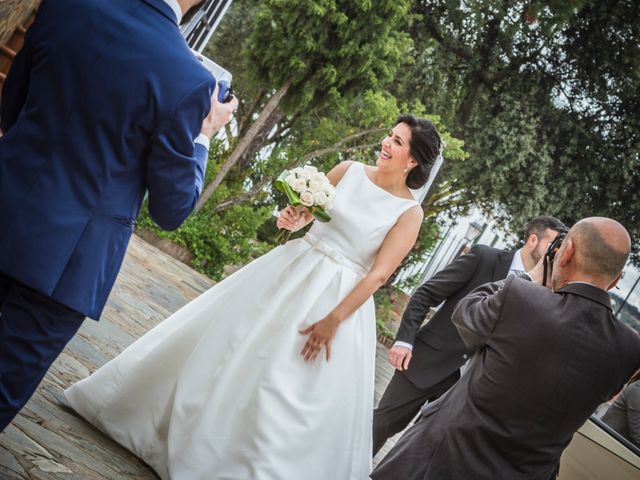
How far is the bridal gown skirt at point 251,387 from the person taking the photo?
3.06 meters

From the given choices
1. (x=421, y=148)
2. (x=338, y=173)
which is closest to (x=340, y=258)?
(x=338, y=173)

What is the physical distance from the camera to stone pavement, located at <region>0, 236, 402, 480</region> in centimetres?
270

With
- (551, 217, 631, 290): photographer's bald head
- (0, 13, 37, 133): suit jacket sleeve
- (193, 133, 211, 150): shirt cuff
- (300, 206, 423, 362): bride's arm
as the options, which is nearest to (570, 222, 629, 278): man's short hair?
(551, 217, 631, 290): photographer's bald head

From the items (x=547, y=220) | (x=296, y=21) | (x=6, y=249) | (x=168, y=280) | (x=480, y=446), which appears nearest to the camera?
(x=6, y=249)

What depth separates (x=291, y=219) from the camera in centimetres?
374

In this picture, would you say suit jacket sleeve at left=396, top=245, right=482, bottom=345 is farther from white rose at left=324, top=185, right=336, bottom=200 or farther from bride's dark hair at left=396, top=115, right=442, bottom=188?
white rose at left=324, top=185, right=336, bottom=200

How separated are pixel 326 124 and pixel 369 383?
442 inches

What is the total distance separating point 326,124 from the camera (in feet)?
46.4

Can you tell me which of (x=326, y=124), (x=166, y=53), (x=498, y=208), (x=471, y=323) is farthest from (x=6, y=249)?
(x=498, y=208)

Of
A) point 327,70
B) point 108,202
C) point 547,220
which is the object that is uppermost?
point 327,70

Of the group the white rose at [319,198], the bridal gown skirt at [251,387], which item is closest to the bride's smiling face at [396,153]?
the white rose at [319,198]

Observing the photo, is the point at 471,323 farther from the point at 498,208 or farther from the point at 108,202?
the point at 498,208

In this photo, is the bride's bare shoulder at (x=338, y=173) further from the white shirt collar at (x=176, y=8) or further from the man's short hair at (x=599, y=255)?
the white shirt collar at (x=176, y=8)

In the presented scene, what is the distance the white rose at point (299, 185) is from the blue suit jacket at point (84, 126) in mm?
1521
